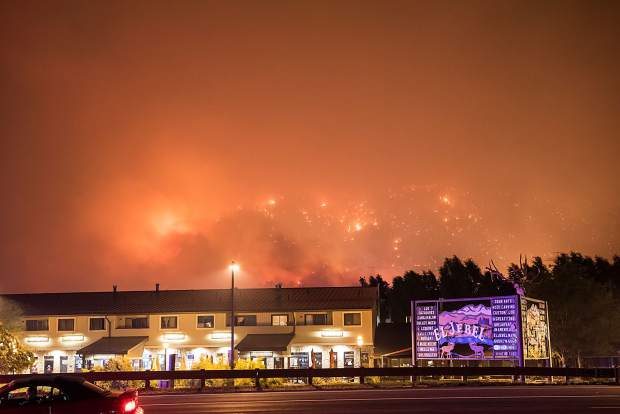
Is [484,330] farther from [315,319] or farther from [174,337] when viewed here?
[174,337]

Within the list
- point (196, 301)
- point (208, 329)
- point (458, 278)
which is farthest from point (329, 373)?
point (458, 278)

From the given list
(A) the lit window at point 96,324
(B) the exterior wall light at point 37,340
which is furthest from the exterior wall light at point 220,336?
(B) the exterior wall light at point 37,340

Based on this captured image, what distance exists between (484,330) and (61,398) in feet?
97.5

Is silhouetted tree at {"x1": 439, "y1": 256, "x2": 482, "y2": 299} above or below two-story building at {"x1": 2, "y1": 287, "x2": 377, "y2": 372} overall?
above

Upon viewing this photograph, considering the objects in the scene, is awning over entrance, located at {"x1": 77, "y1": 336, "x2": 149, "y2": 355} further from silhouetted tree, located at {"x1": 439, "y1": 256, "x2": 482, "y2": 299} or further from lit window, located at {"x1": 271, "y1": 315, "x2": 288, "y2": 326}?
silhouetted tree, located at {"x1": 439, "y1": 256, "x2": 482, "y2": 299}

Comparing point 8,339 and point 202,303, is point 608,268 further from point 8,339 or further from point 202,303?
point 8,339

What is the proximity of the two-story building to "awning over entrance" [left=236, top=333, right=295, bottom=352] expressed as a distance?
3.5 inches

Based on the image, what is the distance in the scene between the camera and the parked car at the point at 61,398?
50.9ft

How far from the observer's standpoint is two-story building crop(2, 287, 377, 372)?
6731cm

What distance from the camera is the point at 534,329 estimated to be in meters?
41.3

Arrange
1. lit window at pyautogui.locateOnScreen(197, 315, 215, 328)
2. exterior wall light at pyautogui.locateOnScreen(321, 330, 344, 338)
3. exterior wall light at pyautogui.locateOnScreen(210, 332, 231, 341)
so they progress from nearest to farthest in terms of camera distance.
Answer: exterior wall light at pyautogui.locateOnScreen(321, 330, 344, 338)
exterior wall light at pyautogui.locateOnScreen(210, 332, 231, 341)
lit window at pyautogui.locateOnScreen(197, 315, 215, 328)

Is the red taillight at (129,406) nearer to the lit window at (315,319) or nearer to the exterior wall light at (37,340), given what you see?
the lit window at (315,319)

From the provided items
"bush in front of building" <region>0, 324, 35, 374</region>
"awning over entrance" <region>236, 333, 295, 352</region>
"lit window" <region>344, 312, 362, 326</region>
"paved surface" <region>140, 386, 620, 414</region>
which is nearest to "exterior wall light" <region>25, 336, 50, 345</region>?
"awning over entrance" <region>236, 333, 295, 352</region>

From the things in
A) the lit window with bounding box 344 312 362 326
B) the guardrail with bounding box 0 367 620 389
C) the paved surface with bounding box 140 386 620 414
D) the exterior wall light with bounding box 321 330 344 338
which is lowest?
the paved surface with bounding box 140 386 620 414
